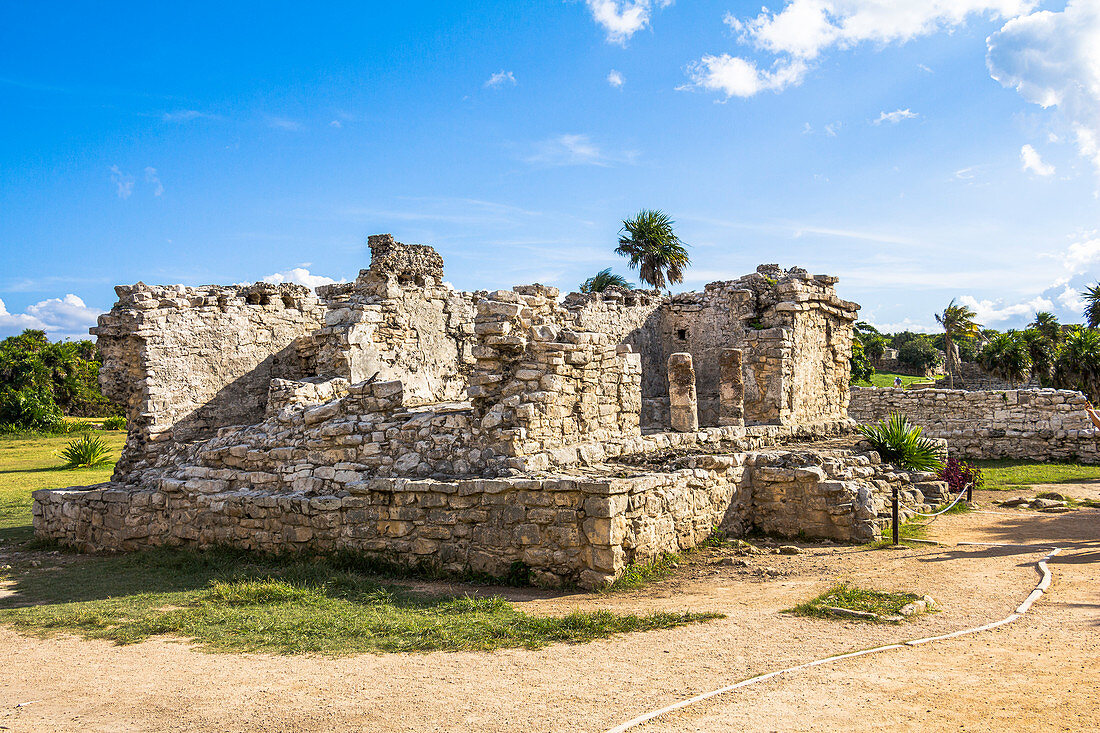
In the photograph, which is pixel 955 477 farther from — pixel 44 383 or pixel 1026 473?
pixel 44 383

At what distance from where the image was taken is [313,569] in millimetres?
8312

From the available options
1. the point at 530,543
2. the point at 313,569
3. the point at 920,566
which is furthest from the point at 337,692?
the point at 920,566

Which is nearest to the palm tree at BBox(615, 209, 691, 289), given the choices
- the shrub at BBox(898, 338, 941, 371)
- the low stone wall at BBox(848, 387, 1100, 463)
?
the low stone wall at BBox(848, 387, 1100, 463)

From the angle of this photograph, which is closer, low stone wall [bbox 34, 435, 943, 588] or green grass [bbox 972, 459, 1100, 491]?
low stone wall [bbox 34, 435, 943, 588]

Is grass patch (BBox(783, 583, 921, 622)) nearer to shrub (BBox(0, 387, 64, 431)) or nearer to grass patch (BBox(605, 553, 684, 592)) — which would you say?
grass patch (BBox(605, 553, 684, 592))

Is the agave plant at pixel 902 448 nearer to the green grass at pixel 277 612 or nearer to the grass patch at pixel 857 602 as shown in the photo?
the grass patch at pixel 857 602

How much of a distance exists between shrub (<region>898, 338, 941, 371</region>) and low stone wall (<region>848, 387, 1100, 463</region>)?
46.5 metres

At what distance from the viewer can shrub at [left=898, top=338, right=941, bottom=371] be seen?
206ft

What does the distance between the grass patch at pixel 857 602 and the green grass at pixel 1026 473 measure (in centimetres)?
980

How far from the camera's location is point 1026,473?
55.7 ft

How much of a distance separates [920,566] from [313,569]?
696 centimetres

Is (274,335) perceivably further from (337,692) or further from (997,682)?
(997,682)

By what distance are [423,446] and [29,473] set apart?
17.2m

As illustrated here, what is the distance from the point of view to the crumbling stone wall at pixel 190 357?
1106cm
